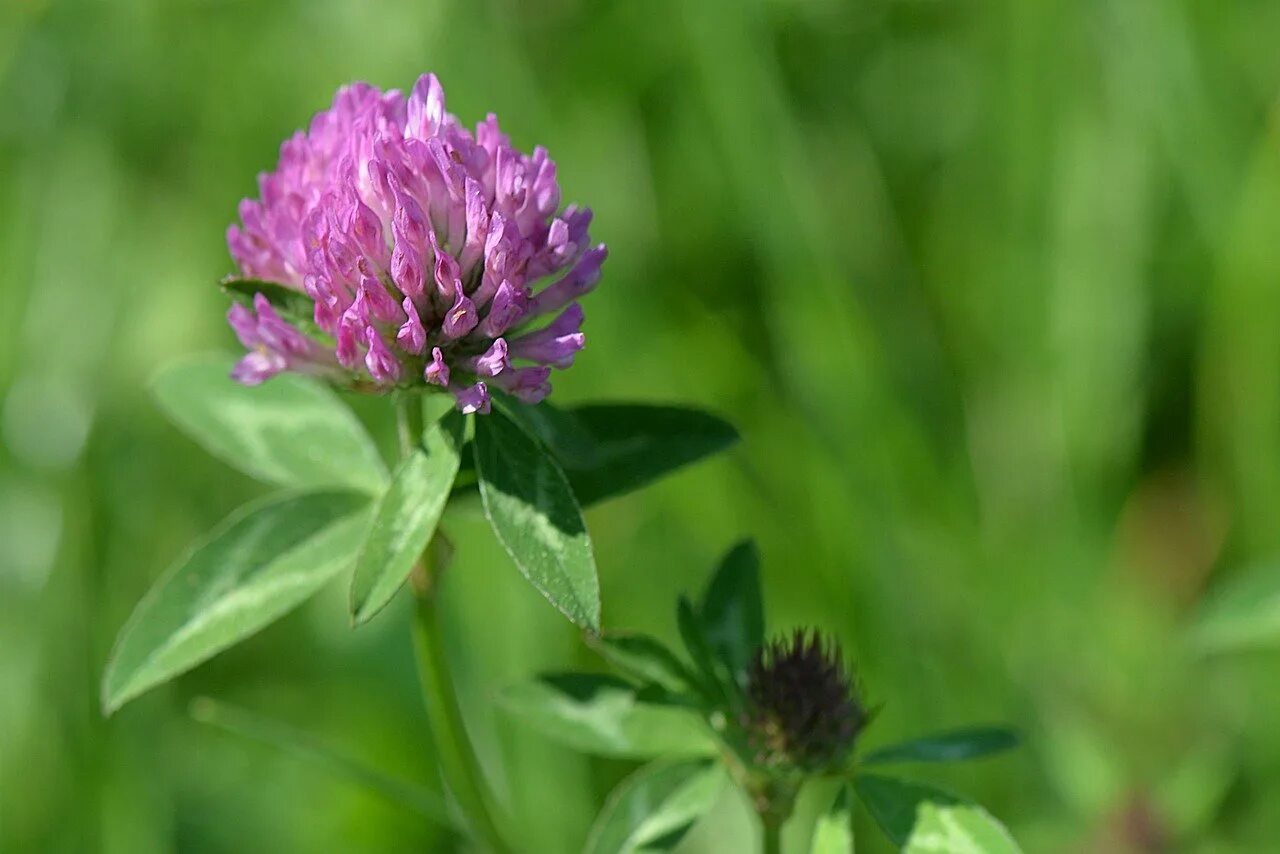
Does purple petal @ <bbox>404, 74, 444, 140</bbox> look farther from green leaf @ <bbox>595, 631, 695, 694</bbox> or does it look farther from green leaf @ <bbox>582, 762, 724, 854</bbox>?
green leaf @ <bbox>582, 762, 724, 854</bbox>

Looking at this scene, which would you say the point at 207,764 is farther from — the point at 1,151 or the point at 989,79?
the point at 989,79

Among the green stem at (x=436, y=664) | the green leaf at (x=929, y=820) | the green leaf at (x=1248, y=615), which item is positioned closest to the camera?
the green leaf at (x=929, y=820)

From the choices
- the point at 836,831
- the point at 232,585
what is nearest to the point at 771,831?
the point at 836,831

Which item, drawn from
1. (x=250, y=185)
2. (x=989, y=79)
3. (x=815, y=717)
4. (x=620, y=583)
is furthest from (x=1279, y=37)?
(x=815, y=717)

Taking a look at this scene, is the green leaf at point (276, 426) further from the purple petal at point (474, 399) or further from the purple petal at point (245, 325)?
the purple petal at point (474, 399)

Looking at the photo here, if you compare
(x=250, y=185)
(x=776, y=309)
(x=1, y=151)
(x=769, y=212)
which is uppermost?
(x=1, y=151)

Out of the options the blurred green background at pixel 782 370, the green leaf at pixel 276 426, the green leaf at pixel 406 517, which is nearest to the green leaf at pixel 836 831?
the green leaf at pixel 406 517
